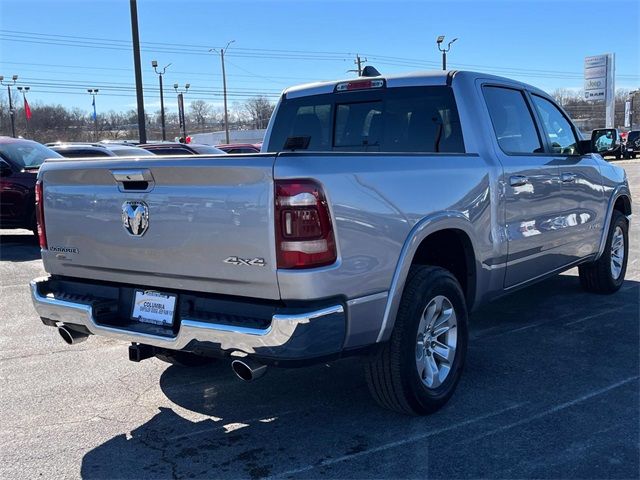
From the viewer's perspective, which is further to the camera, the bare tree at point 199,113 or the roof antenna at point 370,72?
the bare tree at point 199,113

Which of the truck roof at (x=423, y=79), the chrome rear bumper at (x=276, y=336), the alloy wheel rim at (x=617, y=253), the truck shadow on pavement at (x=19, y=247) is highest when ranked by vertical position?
the truck roof at (x=423, y=79)

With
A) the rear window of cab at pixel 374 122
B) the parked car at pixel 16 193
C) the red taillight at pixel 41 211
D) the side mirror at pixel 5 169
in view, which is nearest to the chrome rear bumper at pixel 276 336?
the red taillight at pixel 41 211

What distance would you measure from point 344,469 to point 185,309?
1130 millimetres

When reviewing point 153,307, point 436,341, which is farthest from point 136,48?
point 436,341

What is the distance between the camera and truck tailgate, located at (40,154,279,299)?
2951 mm

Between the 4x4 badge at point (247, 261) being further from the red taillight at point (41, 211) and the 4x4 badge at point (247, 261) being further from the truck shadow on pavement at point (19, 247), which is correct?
the truck shadow on pavement at point (19, 247)

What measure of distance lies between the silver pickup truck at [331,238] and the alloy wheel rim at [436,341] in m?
0.01

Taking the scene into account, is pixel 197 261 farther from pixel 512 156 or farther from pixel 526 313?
pixel 526 313

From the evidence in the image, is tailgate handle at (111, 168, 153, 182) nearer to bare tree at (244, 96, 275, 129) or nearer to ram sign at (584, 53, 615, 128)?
ram sign at (584, 53, 615, 128)

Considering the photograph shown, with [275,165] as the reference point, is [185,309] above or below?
below

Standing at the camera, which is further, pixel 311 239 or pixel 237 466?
pixel 237 466

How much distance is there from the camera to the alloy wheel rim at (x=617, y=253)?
657 cm

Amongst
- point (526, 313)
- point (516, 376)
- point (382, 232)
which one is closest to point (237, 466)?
point (382, 232)

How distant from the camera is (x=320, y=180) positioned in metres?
2.93
